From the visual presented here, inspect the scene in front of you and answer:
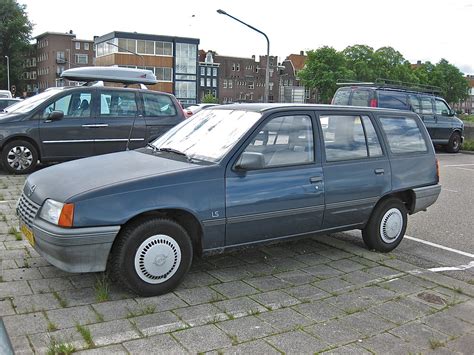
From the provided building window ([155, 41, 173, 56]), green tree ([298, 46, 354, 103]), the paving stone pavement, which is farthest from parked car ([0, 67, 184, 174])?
green tree ([298, 46, 354, 103])

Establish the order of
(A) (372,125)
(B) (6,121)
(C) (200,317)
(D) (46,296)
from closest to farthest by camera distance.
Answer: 1. (C) (200,317)
2. (D) (46,296)
3. (A) (372,125)
4. (B) (6,121)

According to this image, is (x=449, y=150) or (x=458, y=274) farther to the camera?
(x=449, y=150)

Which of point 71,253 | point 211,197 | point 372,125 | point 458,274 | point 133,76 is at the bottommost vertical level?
point 458,274

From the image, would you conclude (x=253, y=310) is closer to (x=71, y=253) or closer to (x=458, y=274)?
(x=71, y=253)

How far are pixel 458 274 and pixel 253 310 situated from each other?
2492 millimetres

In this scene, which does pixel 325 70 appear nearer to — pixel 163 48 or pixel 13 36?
pixel 163 48

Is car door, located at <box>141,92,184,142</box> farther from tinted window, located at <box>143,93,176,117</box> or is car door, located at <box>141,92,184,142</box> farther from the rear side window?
the rear side window

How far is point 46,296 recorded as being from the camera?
13.4 ft

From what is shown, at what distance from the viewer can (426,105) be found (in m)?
17.9

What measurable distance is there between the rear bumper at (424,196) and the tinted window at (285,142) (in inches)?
68.8

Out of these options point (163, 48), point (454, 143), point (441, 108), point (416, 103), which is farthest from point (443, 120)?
point (163, 48)

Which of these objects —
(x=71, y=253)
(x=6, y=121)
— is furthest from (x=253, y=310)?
(x=6, y=121)

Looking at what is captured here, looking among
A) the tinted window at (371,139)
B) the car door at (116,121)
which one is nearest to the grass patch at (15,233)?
the tinted window at (371,139)

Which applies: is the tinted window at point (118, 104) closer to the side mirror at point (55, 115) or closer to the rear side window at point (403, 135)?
the side mirror at point (55, 115)
